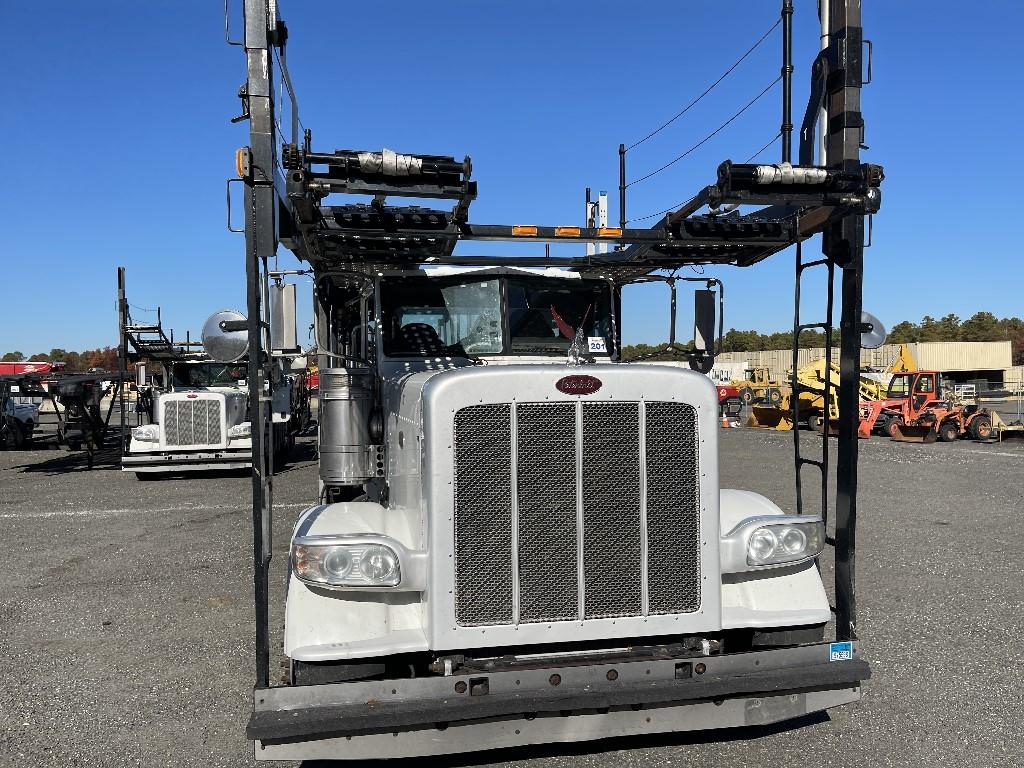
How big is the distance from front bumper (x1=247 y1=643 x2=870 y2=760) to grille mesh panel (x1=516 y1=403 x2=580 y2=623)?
286mm

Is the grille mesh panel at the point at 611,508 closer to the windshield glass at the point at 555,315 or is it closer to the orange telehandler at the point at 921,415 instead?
the windshield glass at the point at 555,315

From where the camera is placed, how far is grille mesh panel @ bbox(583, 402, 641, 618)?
10.9 ft

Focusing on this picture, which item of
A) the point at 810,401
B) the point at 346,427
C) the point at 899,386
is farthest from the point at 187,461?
the point at 899,386

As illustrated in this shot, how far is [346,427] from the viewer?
16.4ft

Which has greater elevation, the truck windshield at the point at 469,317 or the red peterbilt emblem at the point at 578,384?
the truck windshield at the point at 469,317

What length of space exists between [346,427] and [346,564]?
177 centimetres

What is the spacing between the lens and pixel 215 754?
3.91 m

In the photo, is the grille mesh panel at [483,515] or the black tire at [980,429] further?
the black tire at [980,429]

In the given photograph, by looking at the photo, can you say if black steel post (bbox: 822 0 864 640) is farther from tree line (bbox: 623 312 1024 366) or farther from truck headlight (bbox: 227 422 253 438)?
tree line (bbox: 623 312 1024 366)

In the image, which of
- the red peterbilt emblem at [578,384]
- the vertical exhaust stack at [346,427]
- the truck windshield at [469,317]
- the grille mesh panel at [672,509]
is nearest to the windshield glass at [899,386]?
the truck windshield at [469,317]

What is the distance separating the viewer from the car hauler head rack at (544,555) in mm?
3178

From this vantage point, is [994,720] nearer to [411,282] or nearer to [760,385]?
[411,282]

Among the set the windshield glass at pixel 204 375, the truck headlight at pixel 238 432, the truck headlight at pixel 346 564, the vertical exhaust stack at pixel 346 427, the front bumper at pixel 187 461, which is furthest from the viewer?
the windshield glass at pixel 204 375

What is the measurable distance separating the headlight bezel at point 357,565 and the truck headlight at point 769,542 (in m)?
1.36
